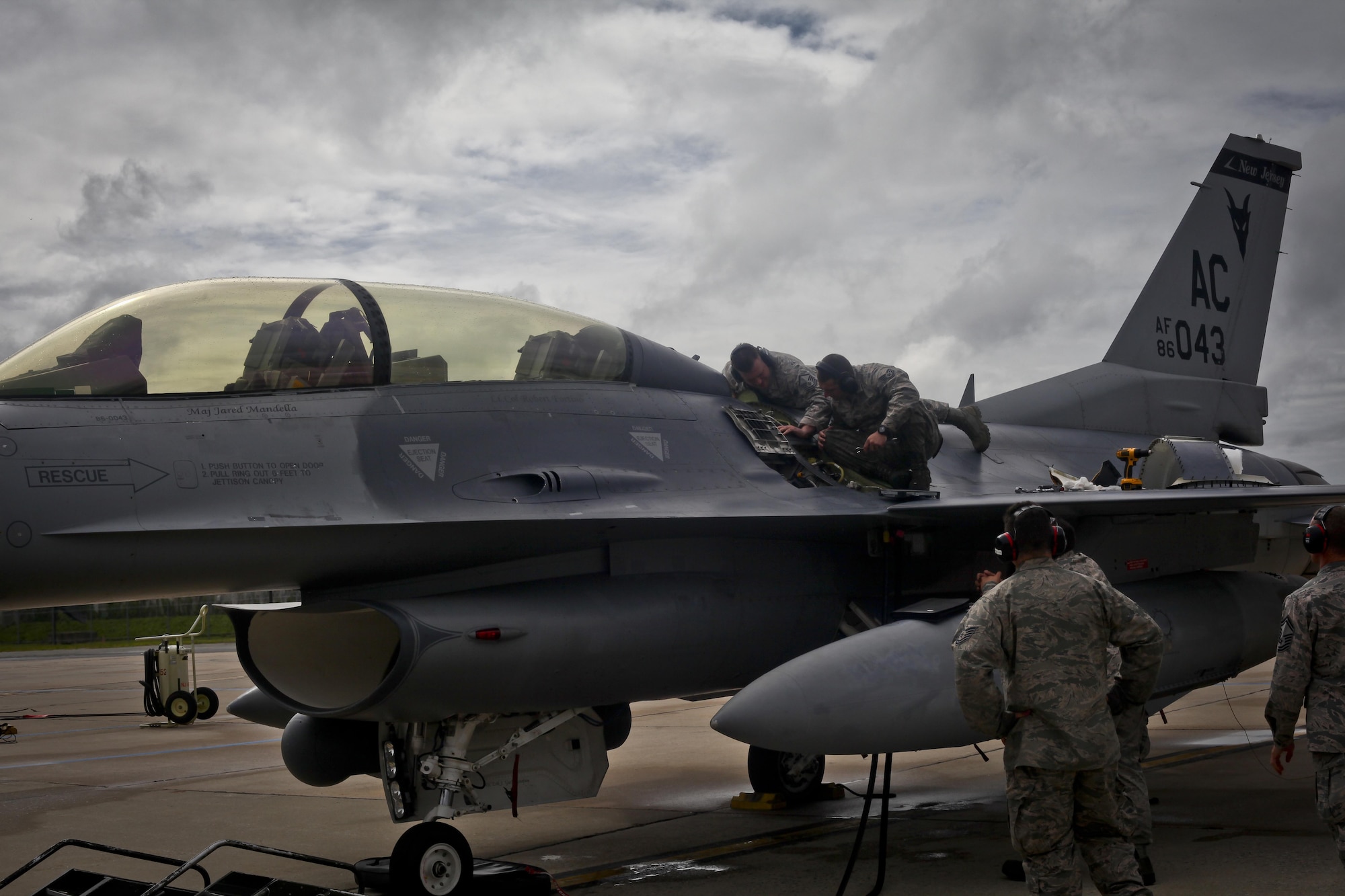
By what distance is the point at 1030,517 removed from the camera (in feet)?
14.1

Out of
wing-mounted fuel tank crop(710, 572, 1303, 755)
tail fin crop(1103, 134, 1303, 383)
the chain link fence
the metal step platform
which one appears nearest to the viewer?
the metal step platform

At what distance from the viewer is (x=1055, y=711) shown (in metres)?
4.08

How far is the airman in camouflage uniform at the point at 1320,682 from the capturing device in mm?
4602

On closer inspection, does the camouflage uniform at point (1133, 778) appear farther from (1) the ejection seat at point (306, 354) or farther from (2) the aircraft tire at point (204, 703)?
(2) the aircraft tire at point (204, 703)

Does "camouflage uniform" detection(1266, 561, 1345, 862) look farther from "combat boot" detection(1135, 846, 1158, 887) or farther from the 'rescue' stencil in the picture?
the 'rescue' stencil

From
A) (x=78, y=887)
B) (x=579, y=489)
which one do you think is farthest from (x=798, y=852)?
(x=78, y=887)

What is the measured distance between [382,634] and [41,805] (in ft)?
15.2

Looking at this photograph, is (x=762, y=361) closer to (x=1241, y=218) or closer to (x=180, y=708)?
(x=1241, y=218)

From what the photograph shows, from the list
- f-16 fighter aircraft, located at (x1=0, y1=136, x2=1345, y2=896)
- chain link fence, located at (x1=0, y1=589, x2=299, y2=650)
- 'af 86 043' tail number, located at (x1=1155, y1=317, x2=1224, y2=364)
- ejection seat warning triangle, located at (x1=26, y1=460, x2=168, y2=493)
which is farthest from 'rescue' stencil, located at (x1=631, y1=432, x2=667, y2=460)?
chain link fence, located at (x1=0, y1=589, x2=299, y2=650)

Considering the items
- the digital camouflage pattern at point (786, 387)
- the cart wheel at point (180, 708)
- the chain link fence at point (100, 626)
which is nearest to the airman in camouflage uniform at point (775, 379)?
the digital camouflage pattern at point (786, 387)

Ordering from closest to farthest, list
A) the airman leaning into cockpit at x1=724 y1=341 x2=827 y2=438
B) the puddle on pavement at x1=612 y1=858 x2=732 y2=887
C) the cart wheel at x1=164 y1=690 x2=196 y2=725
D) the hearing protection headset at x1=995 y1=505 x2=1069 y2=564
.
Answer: the hearing protection headset at x1=995 y1=505 x2=1069 y2=564 → the puddle on pavement at x1=612 y1=858 x2=732 y2=887 → the airman leaning into cockpit at x1=724 y1=341 x2=827 y2=438 → the cart wheel at x1=164 y1=690 x2=196 y2=725

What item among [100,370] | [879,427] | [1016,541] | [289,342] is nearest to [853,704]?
[1016,541]

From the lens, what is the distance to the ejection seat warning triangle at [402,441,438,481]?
18.5 feet

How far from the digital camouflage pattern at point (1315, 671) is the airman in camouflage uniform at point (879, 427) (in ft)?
9.50
